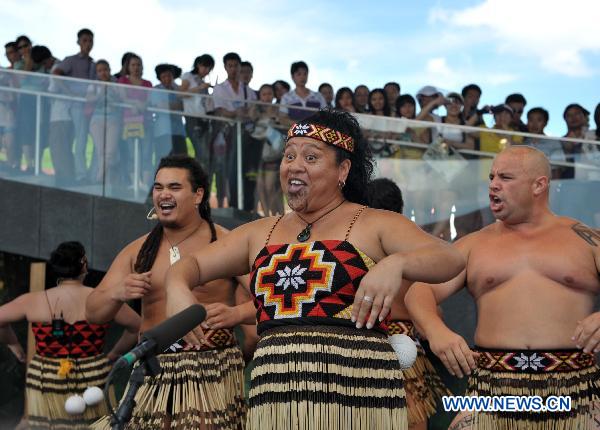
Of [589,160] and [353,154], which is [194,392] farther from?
[589,160]

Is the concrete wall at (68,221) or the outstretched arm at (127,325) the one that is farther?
the concrete wall at (68,221)

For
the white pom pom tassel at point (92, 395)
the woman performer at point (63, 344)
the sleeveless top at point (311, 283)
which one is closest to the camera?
the sleeveless top at point (311, 283)

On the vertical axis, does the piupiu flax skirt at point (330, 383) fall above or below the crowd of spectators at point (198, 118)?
below

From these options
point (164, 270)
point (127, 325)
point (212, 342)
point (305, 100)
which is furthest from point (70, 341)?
point (305, 100)

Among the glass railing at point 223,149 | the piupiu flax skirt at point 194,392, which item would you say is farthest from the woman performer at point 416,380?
the glass railing at point 223,149

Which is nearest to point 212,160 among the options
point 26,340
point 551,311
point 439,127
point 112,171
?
point 112,171

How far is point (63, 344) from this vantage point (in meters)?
8.54

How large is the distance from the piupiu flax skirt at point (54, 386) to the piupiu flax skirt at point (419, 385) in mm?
2864

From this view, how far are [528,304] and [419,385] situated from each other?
167 centimetres

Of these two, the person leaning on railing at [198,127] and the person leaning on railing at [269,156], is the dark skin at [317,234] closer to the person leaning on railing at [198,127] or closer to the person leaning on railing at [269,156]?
the person leaning on railing at [269,156]

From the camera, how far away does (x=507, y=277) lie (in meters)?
5.46

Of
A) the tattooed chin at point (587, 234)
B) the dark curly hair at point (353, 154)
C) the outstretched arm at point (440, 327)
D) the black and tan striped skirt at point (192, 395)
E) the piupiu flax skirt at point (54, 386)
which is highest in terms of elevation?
the dark curly hair at point (353, 154)

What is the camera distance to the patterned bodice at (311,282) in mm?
4188

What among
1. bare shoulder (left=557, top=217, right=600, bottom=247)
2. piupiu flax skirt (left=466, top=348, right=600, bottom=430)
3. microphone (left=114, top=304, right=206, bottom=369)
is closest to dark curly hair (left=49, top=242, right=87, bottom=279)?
piupiu flax skirt (left=466, top=348, right=600, bottom=430)
